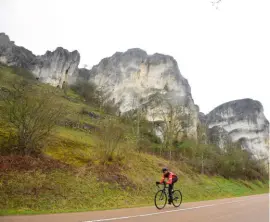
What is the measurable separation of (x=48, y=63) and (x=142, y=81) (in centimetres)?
4102

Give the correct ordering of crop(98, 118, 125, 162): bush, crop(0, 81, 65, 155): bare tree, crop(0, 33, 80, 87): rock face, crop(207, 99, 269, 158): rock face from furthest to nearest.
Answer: crop(0, 33, 80, 87): rock face < crop(207, 99, 269, 158): rock face < crop(98, 118, 125, 162): bush < crop(0, 81, 65, 155): bare tree

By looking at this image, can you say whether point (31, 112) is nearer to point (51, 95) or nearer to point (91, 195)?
point (51, 95)

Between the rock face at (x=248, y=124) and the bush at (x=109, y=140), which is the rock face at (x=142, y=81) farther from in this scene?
the bush at (x=109, y=140)

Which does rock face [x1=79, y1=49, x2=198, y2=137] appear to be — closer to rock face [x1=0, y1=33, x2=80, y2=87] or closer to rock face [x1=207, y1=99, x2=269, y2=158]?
rock face [x1=0, y1=33, x2=80, y2=87]

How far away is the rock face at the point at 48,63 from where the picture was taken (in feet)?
308

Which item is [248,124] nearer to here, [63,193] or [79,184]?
[79,184]

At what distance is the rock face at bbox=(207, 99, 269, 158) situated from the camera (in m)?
87.0

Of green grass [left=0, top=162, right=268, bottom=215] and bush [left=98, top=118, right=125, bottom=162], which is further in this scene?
bush [left=98, top=118, right=125, bottom=162]

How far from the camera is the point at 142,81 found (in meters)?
81.6

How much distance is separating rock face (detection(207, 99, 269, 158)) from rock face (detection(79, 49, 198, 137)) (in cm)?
2183

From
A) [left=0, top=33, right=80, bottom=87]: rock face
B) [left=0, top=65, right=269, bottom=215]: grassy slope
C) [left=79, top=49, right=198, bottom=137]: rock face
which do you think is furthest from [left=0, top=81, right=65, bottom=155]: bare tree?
[left=0, top=33, right=80, bottom=87]: rock face

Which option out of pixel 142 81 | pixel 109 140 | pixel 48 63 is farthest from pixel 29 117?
pixel 48 63

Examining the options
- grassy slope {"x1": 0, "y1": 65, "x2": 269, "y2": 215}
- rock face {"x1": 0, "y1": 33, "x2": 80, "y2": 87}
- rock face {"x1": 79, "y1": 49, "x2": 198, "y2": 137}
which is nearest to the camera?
grassy slope {"x1": 0, "y1": 65, "x2": 269, "y2": 215}

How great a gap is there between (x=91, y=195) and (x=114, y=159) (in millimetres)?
6635
